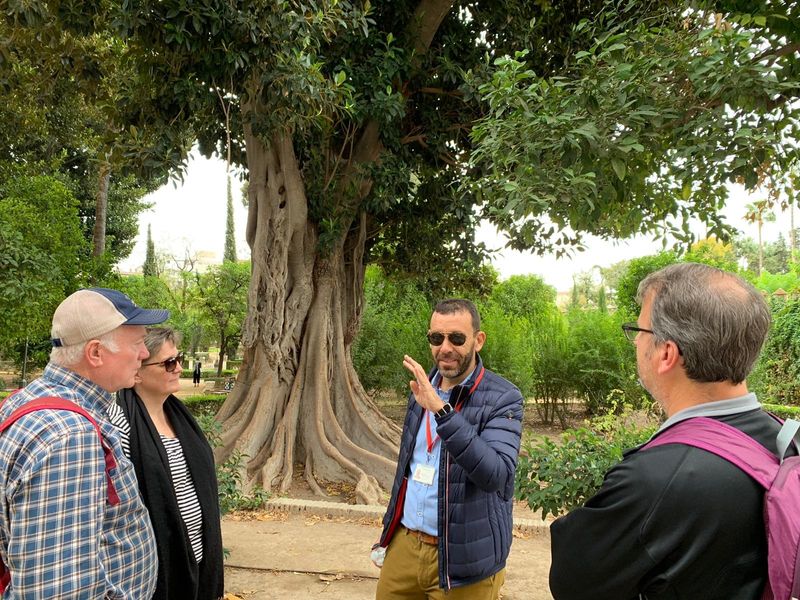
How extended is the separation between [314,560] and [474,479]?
10.9 feet

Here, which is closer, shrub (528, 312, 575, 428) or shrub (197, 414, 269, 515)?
shrub (197, 414, 269, 515)

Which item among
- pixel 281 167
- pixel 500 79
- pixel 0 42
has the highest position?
pixel 0 42

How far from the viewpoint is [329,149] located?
8914 mm

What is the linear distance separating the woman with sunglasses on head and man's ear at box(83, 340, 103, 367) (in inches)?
19.8

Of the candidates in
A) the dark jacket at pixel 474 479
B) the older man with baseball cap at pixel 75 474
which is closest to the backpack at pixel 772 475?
the dark jacket at pixel 474 479

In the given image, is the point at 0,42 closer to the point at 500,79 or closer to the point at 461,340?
the point at 500,79

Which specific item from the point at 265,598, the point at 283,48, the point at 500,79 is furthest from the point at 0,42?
the point at 265,598

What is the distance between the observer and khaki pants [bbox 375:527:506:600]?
259cm

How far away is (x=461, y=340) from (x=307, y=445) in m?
5.92

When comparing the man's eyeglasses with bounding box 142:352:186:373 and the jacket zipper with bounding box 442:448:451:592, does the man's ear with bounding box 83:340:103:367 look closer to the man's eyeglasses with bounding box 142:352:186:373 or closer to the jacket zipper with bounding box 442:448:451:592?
the man's eyeglasses with bounding box 142:352:186:373

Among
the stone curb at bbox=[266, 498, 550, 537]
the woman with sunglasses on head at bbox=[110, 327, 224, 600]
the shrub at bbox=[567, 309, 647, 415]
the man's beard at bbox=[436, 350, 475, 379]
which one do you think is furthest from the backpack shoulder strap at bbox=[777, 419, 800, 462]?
the shrub at bbox=[567, 309, 647, 415]

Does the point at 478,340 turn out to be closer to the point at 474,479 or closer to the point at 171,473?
the point at 474,479

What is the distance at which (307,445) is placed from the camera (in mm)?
8328

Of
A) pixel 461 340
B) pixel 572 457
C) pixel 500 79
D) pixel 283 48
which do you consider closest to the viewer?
pixel 461 340
